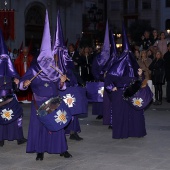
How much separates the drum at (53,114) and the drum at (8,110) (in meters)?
1.37

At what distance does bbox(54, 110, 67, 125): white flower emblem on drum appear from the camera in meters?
7.35

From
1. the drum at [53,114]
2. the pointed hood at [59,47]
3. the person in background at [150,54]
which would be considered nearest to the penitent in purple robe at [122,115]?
the pointed hood at [59,47]

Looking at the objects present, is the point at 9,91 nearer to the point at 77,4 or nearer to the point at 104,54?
the point at 104,54

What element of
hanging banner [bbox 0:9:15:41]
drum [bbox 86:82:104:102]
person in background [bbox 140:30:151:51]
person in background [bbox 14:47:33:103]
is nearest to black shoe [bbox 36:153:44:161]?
drum [bbox 86:82:104:102]

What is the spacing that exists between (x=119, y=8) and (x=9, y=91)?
51343 mm

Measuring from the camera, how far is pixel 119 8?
193ft

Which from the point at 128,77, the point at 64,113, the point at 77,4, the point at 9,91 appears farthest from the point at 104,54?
the point at 77,4

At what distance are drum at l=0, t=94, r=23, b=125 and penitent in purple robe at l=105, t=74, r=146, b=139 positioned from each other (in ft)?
6.20

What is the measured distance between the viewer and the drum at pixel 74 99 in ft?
29.1

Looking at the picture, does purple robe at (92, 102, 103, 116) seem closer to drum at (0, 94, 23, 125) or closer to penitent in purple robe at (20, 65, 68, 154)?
drum at (0, 94, 23, 125)

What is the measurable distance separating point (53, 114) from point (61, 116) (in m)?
0.13

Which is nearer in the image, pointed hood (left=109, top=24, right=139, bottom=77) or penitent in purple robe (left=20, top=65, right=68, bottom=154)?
penitent in purple robe (left=20, top=65, right=68, bottom=154)

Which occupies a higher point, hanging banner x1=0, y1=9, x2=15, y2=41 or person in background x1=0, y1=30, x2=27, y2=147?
hanging banner x1=0, y1=9, x2=15, y2=41

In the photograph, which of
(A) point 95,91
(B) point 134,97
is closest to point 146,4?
(A) point 95,91
